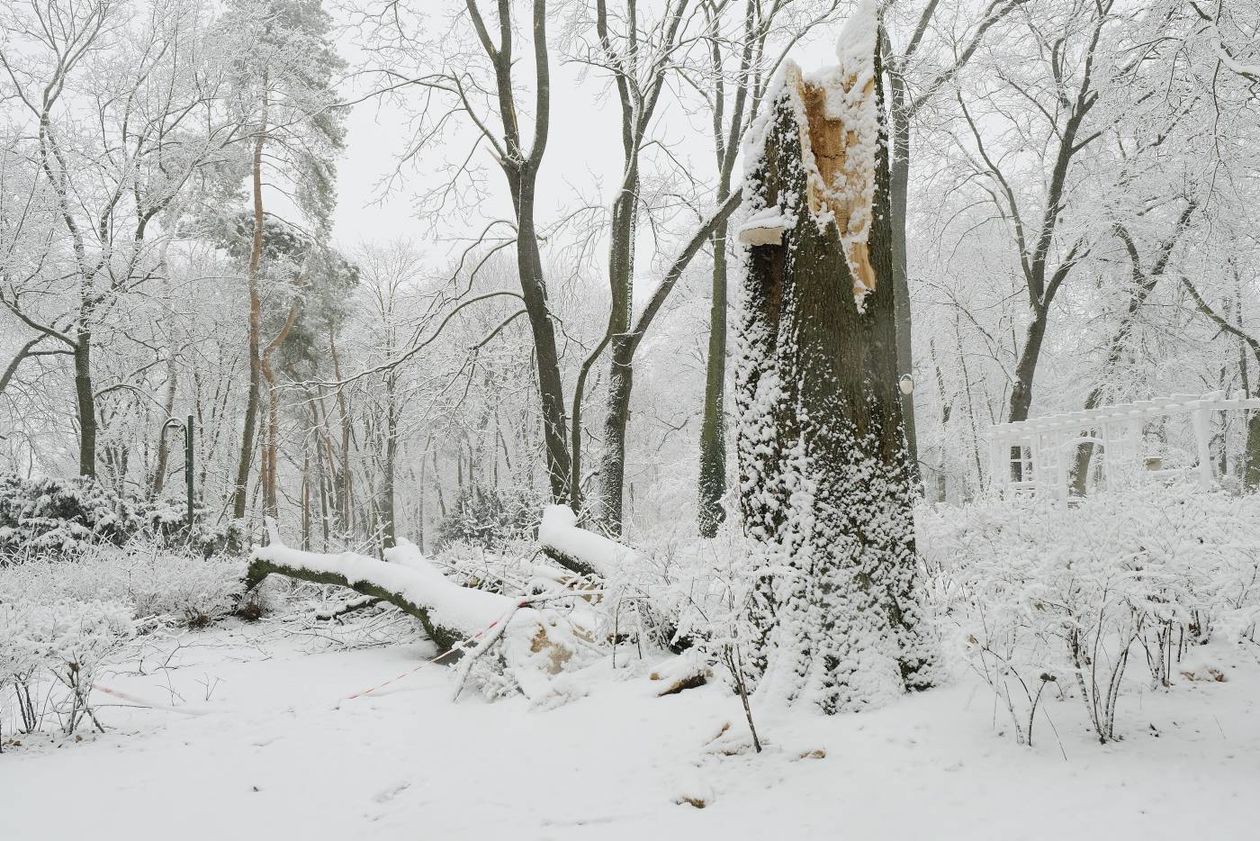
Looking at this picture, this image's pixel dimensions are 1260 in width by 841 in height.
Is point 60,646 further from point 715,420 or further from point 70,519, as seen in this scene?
point 70,519

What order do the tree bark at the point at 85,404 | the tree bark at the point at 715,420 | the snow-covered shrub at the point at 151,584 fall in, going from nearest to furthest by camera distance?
the snow-covered shrub at the point at 151,584, the tree bark at the point at 715,420, the tree bark at the point at 85,404

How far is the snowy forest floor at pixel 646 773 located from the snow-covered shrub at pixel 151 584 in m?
2.81

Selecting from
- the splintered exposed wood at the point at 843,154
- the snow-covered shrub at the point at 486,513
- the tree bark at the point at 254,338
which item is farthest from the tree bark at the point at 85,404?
the splintered exposed wood at the point at 843,154

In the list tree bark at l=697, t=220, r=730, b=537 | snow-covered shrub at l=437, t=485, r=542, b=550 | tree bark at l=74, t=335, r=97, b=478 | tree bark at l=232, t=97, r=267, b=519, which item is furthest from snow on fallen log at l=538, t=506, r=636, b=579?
tree bark at l=74, t=335, r=97, b=478

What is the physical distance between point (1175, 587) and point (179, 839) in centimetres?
344

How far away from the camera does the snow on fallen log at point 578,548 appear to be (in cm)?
477

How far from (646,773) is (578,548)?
2.42 m

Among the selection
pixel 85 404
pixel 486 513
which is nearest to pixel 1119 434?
pixel 486 513

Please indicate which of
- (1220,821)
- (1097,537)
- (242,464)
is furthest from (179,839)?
(242,464)

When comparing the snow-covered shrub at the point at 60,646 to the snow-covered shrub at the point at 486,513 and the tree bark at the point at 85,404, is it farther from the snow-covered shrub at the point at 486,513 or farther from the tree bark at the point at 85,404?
the tree bark at the point at 85,404

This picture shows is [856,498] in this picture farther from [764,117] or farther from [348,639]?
[348,639]

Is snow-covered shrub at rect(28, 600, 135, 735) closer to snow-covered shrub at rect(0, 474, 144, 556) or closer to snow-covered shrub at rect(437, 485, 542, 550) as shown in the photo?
snow-covered shrub at rect(0, 474, 144, 556)

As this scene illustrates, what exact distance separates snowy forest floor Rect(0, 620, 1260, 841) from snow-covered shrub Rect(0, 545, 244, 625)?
281 centimetres

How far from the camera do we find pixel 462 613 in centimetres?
449
